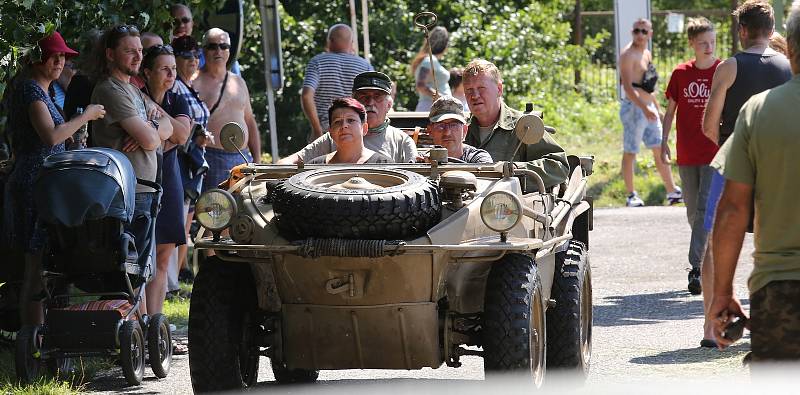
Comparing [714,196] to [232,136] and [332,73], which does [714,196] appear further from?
[332,73]

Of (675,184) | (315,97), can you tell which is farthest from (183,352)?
(675,184)

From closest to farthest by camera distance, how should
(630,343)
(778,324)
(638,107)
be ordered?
(778,324) → (630,343) → (638,107)

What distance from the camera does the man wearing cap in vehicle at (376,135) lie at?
8.28 m

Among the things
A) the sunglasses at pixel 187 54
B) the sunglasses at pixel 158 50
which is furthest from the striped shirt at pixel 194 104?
the sunglasses at pixel 158 50

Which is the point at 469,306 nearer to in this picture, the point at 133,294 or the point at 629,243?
the point at 133,294

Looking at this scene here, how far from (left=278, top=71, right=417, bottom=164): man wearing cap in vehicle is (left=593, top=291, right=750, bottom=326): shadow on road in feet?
7.07

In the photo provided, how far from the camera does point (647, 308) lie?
1053 cm

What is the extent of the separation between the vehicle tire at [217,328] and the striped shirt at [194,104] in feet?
9.82

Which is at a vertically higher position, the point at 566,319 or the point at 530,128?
the point at 530,128

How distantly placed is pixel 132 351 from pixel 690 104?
4.68 metres

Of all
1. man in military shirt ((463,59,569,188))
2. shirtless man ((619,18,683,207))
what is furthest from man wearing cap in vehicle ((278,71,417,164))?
shirtless man ((619,18,683,207))

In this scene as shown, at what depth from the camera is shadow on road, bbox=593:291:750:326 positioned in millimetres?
10031

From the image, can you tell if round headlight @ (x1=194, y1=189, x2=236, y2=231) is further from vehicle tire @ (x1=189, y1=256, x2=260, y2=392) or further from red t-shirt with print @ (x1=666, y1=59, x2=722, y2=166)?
red t-shirt with print @ (x1=666, y1=59, x2=722, y2=166)

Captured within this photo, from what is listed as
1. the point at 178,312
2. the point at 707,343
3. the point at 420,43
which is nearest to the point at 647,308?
the point at 707,343
